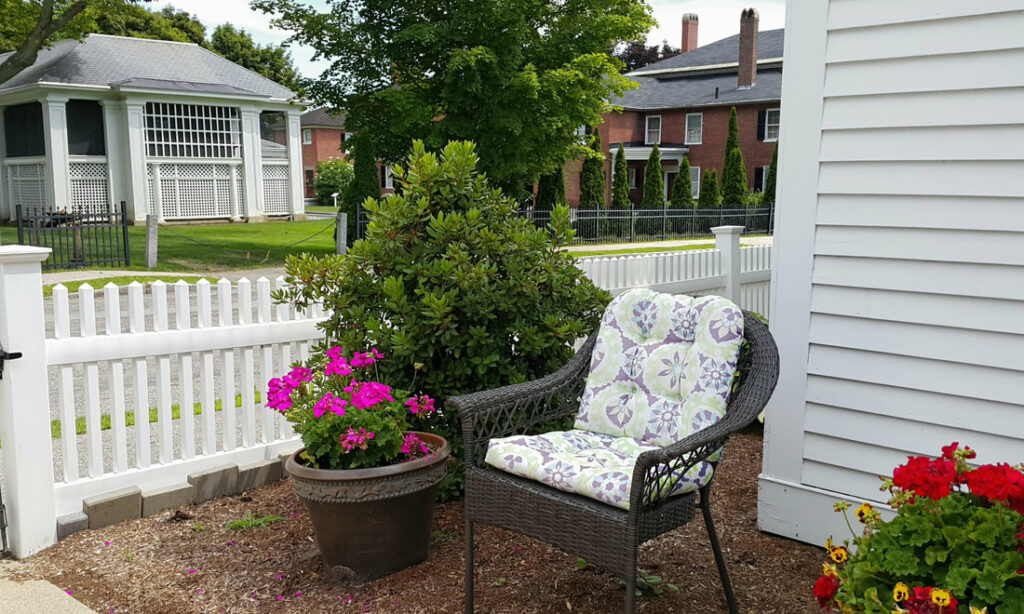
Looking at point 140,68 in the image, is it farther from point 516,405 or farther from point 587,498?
point 587,498

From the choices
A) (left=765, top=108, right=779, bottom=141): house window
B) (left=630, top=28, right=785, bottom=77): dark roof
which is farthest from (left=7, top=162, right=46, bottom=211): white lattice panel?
(left=630, top=28, right=785, bottom=77): dark roof

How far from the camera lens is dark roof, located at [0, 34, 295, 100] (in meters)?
25.5

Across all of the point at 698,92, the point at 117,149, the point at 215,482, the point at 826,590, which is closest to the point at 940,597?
the point at 826,590

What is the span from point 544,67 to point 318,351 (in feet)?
51.3

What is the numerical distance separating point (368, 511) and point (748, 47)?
122ft

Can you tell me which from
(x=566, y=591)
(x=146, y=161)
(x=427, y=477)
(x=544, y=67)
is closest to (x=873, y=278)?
(x=566, y=591)

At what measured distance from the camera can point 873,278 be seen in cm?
362

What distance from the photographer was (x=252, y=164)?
2817cm

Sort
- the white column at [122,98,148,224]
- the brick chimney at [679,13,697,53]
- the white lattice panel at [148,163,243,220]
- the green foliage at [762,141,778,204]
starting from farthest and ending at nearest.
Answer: the brick chimney at [679,13,697,53] < the green foliage at [762,141,778,204] < the white lattice panel at [148,163,243,220] < the white column at [122,98,148,224]

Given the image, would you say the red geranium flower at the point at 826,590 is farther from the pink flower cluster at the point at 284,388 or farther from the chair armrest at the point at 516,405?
the pink flower cluster at the point at 284,388

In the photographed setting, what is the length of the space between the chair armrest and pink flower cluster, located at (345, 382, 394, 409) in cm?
30

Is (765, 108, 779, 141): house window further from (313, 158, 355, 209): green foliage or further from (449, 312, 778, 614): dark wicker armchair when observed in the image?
(449, 312, 778, 614): dark wicker armchair

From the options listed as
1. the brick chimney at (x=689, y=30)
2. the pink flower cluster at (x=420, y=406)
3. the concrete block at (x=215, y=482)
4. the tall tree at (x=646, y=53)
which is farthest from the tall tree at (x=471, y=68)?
the tall tree at (x=646, y=53)

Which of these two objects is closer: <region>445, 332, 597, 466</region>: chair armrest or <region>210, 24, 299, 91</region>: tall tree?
<region>445, 332, 597, 466</region>: chair armrest
